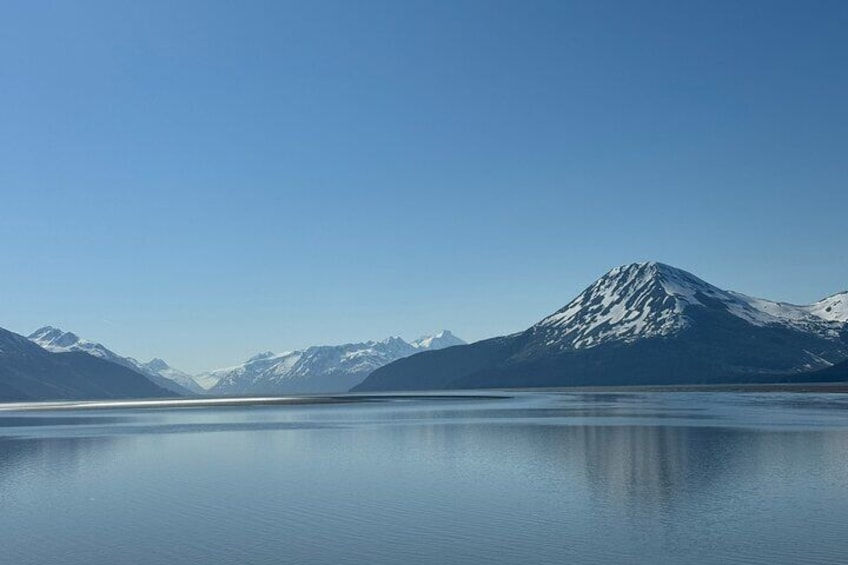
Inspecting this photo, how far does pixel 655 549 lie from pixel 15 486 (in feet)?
162

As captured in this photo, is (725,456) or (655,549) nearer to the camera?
(655,549)

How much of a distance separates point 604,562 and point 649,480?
24.0 metres

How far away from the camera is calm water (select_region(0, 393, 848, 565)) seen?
1383 inches

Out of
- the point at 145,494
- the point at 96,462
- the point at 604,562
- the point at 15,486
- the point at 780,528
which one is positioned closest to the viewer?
the point at 604,562

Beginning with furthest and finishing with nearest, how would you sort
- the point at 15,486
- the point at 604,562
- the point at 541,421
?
the point at 541,421 < the point at 15,486 < the point at 604,562

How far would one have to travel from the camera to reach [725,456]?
66000 millimetres

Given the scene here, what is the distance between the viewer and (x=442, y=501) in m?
48.1

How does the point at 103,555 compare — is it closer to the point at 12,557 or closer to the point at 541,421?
the point at 12,557

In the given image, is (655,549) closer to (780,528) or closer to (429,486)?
(780,528)

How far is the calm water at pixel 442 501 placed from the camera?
35.1 meters

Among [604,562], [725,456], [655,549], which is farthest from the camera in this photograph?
[725,456]

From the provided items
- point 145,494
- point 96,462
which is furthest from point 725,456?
point 96,462

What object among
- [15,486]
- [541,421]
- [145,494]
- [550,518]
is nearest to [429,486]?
[550,518]

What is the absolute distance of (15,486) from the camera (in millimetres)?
58531
